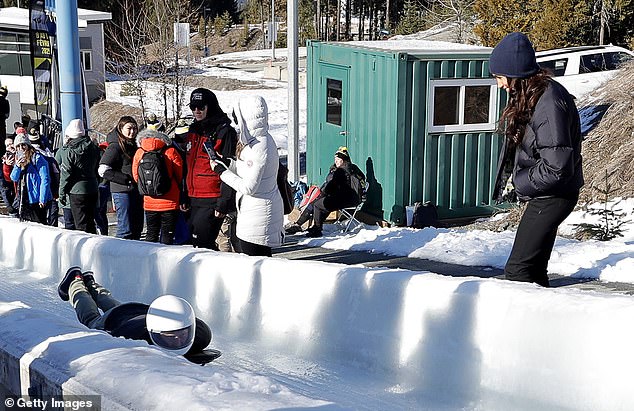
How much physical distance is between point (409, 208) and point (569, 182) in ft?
22.6

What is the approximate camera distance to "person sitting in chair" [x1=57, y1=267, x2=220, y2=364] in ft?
12.6

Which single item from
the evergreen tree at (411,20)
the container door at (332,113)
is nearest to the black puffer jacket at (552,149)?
the container door at (332,113)

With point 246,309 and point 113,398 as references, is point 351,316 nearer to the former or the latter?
point 246,309

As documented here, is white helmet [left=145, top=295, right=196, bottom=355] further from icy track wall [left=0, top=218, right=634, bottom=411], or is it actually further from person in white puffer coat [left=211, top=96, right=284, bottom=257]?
person in white puffer coat [left=211, top=96, right=284, bottom=257]

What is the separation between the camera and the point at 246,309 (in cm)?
554

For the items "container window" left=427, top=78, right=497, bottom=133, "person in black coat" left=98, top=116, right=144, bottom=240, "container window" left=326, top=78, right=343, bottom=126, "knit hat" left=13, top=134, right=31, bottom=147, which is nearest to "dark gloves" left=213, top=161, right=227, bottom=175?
"person in black coat" left=98, top=116, right=144, bottom=240

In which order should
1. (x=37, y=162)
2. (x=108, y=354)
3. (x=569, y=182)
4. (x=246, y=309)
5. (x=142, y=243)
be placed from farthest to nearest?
(x=37, y=162) < (x=142, y=243) < (x=246, y=309) < (x=569, y=182) < (x=108, y=354)

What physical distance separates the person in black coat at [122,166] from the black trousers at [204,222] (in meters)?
1.35

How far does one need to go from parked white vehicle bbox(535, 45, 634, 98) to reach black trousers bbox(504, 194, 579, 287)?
60.1 ft

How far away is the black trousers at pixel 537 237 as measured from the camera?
4.56 meters

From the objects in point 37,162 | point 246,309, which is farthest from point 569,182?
point 37,162

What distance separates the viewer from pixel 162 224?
7.55 m

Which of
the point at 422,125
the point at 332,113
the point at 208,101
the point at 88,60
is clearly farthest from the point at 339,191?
the point at 88,60

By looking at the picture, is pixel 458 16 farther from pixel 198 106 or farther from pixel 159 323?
pixel 159 323
